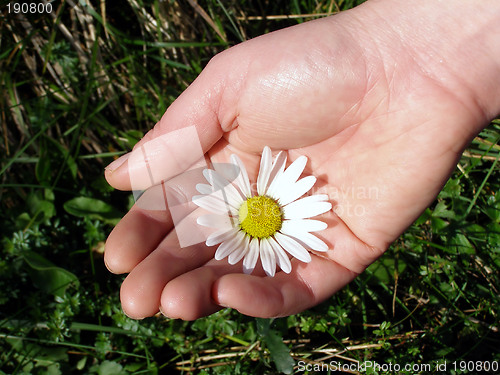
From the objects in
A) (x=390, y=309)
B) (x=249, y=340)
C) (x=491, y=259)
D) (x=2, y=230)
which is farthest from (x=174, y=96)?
(x=491, y=259)

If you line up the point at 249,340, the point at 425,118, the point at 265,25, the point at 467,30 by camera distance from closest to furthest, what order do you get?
the point at 425,118, the point at 467,30, the point at 249,340, the point at 265,25

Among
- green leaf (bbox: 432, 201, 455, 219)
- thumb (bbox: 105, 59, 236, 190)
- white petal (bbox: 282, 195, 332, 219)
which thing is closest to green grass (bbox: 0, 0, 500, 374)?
green leaf (bbox: 432, 201, 455, 219)

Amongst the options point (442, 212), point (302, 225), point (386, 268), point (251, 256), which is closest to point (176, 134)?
point (251, 256)

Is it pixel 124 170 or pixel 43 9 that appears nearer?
pixel 124 170

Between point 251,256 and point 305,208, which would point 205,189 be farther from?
point 305,208

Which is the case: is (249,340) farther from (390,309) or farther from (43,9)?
(43,9)

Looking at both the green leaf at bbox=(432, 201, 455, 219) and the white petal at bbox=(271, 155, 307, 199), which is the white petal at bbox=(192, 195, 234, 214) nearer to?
the white petal at bbox=(271, 155, 307, 199)
